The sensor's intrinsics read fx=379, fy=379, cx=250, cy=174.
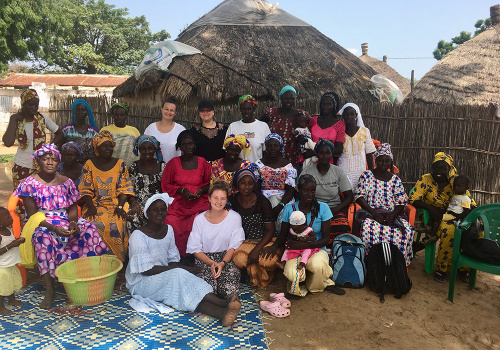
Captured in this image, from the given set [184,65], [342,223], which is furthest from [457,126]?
[184,65]

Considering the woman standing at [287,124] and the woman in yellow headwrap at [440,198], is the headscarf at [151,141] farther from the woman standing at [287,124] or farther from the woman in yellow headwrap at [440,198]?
the woman in yellow headwrap at [440,198]

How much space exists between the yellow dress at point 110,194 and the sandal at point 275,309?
1.70 m

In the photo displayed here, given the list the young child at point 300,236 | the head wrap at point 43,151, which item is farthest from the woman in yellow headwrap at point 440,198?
the head wrap at point 43,151

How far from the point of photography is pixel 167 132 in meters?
4.98

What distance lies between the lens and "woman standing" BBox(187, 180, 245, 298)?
3.58 metres

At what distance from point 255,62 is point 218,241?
5.00 meters

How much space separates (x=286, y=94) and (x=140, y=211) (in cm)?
234

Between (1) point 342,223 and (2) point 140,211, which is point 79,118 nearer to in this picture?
(2) point 140,211

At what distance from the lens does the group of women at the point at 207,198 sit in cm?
353

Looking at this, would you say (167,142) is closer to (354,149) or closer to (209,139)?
(209,139)

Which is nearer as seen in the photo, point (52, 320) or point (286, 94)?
point (52, 320)

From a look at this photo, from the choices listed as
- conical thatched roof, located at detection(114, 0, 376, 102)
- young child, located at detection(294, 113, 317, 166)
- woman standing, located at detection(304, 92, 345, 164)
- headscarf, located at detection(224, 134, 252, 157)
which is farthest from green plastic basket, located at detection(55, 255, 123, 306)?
conical thatched roof, located at detection(114, 0, 376, 102)

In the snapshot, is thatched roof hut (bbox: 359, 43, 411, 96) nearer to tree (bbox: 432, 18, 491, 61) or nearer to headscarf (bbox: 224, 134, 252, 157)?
tree (bbox: 432, 18, 491, 61)

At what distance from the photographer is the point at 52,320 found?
3.20 meters
